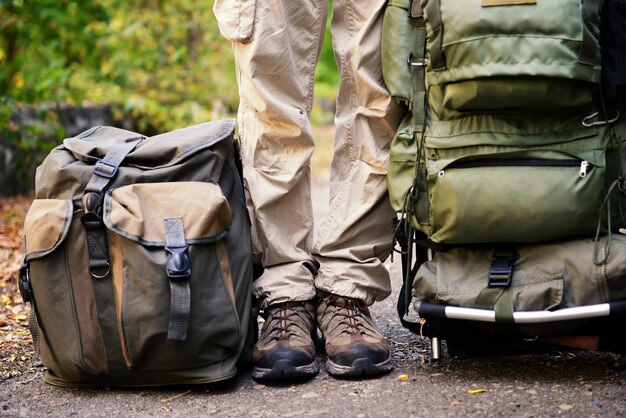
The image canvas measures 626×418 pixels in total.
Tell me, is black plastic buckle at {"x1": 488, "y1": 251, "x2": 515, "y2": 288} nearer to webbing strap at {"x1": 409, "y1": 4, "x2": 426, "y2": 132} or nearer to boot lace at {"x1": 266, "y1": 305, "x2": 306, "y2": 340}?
webbing strap at {"x1": 409, "y1": 4, "x2": 426, "y2": 132}

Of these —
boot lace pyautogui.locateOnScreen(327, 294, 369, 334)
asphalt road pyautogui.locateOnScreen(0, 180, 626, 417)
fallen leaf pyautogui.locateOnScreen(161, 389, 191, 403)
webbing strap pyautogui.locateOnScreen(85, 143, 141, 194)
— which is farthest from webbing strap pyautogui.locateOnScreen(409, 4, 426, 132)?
fallen leaf pyautogui.locateOnScreen(161, 389, 191, 403)

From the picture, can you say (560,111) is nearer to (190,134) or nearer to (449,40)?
(449,40)

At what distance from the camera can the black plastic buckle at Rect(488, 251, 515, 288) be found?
2154mm

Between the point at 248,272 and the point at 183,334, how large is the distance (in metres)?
0.28

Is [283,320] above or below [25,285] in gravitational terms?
below

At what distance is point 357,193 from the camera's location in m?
2.54

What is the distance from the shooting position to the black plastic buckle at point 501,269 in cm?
215

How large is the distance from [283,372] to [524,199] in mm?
807

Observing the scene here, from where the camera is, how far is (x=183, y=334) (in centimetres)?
216

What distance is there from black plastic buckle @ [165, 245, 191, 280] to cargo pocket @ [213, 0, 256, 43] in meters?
0.67

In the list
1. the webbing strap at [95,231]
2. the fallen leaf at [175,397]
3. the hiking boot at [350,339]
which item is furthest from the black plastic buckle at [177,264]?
the hiking boot at [350,339]

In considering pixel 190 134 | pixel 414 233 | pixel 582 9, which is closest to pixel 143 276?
pixel 190 134

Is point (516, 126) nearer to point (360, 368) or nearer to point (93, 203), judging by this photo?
point (360, 368)

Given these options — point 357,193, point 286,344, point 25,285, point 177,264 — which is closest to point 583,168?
point 357,193
